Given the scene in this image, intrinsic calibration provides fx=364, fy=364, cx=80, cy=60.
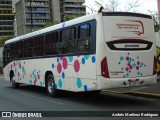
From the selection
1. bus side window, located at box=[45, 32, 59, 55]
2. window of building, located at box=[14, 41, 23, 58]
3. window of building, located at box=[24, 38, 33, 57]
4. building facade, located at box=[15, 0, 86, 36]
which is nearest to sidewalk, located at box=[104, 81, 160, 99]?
bus side window, located at box=[45, 32, 59, 55]

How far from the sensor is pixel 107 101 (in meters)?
14.2

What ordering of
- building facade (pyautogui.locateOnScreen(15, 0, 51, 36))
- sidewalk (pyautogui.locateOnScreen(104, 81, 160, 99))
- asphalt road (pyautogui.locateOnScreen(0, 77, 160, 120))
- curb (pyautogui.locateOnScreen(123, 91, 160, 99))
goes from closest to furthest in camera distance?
1. asphalt road (pyautogui.locateOnScreen(0, 77, 160, 120))
2. curb (pyautogui.locateOnScreen(123, 91, 160, 99))
3. sidewalk (pyautogui.locateOnScreen(104, 81, 160, 99))
4. building facade (pyautogui.locateOnScreen(15, 0, 51, 36))

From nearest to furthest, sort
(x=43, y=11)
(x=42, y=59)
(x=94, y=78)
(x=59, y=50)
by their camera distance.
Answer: (x=94, y=78) → (x=59, y=50) → (x=42, y=59) → (x=43, y=11)

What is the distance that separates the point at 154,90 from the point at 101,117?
18.0 ft

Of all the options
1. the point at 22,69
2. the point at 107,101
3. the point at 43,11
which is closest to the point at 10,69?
the point at 22,69

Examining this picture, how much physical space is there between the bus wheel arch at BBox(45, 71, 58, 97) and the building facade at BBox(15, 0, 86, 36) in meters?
116

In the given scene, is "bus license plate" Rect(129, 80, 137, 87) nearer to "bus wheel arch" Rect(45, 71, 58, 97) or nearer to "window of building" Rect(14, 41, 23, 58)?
"bus wheel arch" Rect(45, 71, 58, 97)

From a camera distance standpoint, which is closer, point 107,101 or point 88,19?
point 88,19

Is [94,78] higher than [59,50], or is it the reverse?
[59,50]

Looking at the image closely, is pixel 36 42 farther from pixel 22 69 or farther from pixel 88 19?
pixel 88 19

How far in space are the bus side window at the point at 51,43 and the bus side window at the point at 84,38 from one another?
219 cm

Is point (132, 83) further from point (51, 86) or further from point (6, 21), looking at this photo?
point (6, 21)

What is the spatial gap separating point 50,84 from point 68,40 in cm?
273

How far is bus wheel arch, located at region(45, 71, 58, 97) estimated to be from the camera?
624 inches
